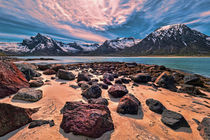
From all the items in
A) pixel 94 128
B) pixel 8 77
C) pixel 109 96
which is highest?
pixel 8 77

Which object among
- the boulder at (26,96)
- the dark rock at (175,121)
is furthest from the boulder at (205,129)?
the boulder at (26,96)

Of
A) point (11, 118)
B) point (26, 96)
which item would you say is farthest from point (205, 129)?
point (26, 96)

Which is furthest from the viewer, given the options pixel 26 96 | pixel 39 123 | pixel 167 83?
pixel 167 83

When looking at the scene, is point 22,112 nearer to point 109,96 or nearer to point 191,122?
point 109,96

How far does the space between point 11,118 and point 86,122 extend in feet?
7.57

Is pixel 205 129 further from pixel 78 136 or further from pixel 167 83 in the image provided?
pixel 167 83

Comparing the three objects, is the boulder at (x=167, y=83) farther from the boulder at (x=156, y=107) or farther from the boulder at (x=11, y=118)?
the boulder at (x=11, y=118)

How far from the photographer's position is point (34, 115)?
3.47m

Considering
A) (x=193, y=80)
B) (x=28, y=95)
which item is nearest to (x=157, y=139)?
(x=28, y=95)

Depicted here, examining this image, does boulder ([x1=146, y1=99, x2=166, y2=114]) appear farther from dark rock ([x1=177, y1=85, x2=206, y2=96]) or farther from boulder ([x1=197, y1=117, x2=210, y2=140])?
dark rock ([x1=177, y1=85, x2=206, y2=96])

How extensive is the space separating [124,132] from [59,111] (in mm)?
2715

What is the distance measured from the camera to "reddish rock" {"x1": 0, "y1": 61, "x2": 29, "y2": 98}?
4.69 m

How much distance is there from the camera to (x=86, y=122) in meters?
2.77

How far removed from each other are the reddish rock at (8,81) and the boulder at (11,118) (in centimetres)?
268
